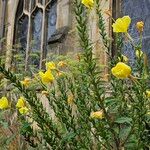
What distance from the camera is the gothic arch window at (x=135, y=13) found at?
7.21 m

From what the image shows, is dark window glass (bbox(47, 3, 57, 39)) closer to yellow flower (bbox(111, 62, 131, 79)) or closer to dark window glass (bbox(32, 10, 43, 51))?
dark window glass (bbox(32, 10, 43, 51))

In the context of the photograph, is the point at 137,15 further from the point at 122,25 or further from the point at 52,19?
the point at 122,25

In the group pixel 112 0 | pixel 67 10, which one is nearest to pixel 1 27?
pixel 67 10

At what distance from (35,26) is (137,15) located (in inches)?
134

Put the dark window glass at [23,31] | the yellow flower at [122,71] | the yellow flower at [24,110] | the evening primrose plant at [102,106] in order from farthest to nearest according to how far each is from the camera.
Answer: the dark window glass at [23,31], the yellow flower at [24,110], the evening primrose plant at [102,106], the yellow flower at [122,71]

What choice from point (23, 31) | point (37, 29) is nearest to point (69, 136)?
point (37, 29)

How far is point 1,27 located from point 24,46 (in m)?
1.02

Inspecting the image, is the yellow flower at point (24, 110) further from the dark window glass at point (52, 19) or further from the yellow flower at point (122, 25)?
the dark window glass at point (52, 19)

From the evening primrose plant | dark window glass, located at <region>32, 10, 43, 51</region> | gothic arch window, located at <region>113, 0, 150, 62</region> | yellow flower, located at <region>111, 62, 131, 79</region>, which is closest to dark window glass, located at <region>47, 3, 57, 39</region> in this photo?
dark window glass, located at <region>32, 10, 43, 51</region>

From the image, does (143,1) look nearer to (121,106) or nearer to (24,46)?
(24,46)

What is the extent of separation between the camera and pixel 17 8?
10891 mm

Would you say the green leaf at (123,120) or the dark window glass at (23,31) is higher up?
the dark window glass at (23,31)

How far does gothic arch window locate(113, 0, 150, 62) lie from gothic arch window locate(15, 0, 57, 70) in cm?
209

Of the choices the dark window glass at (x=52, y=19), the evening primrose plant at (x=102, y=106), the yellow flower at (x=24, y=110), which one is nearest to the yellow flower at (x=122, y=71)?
the evening primrose plant at (x=102, y=106)
